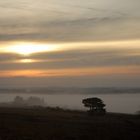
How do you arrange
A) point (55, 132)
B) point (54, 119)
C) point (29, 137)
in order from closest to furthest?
point (29, 137)
point (55, 132)
point (54, 119)

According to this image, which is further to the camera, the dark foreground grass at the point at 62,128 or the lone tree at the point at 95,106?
the lone tree at the point at 95,106

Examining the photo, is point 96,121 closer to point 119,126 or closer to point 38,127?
point 119,126

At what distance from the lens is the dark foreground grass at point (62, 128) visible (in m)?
34.9

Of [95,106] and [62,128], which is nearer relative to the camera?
[62,128]

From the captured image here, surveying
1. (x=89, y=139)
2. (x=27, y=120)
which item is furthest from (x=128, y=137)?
(x=27, y=120)

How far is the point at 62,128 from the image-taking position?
1539 inches

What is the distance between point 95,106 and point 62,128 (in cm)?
1757

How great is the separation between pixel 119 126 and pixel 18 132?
12615 mm

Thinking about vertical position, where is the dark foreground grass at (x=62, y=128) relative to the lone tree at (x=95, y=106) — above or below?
below

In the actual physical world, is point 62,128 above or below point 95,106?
below

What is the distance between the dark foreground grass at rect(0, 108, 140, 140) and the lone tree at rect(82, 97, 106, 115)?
6790mm

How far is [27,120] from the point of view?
144ft

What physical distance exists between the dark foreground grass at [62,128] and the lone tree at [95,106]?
22.3 ft

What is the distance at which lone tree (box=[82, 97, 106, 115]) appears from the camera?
55.1m
